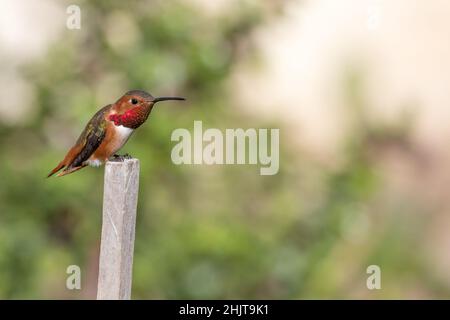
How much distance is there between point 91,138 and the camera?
4105 millimetres

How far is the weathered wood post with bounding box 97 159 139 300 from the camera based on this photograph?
3.59 m

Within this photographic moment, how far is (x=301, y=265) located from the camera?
7.62 m

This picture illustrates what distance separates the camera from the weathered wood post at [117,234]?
11.8ft

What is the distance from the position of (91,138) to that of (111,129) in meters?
0.13
